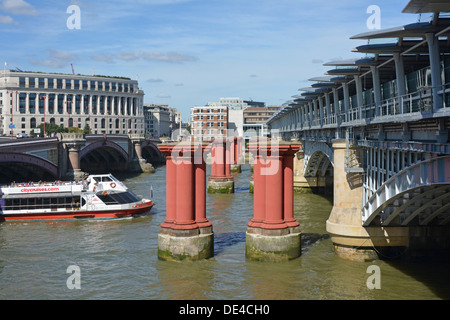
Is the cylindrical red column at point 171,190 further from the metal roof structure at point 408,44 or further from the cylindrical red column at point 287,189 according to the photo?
the metal roof structure at point 408,44

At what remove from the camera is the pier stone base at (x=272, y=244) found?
2731cm

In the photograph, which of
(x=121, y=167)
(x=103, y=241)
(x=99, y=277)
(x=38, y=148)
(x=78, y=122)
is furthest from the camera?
(x=78, y=122)

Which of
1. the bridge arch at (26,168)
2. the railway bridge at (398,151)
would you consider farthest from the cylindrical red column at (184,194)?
the bridge arch at (26,168)

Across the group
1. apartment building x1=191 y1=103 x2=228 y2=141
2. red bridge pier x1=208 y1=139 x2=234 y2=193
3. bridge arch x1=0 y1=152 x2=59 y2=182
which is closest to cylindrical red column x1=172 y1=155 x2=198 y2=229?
red bridge pier x1=208 y1=139 x2=234 y2=193

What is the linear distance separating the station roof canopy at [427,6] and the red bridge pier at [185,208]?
13.2 m

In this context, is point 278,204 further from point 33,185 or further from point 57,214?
point 33,185

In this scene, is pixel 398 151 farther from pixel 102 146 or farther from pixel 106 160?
pixel 106 160

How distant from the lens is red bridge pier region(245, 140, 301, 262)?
27.1 meters

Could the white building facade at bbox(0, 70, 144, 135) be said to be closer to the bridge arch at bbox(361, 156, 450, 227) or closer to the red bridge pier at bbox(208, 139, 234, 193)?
the red bridge pier at bbox(208, 139, 234, 193)

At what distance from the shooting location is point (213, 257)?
28.5 meters

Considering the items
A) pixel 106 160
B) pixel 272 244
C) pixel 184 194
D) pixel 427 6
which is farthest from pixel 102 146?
pixel 427 6

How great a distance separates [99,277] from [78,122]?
14478cm

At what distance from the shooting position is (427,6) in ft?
53.7
